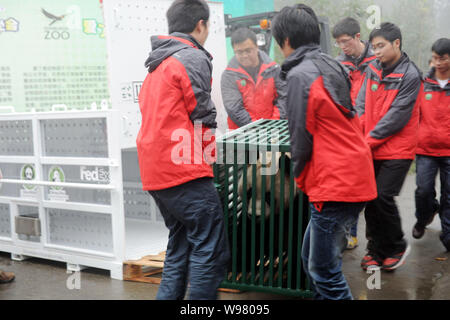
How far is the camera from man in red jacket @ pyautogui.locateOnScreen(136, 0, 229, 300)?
2564 mm

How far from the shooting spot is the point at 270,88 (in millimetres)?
5000

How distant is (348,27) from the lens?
14.1 feet

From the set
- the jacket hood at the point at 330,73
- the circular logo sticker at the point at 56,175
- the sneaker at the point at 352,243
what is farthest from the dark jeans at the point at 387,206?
the circular logo sticker at the point at 56,175

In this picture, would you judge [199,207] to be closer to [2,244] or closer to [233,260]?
[233,260]

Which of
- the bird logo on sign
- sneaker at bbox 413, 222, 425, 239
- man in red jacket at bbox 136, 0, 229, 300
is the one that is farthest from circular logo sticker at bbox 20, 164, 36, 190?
sneaker at bbox 413, 222, 425, 239

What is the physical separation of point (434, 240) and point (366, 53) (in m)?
2.07

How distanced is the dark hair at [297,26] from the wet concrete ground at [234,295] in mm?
1911

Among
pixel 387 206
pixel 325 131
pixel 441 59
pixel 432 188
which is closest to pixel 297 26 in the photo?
pixel 325 131

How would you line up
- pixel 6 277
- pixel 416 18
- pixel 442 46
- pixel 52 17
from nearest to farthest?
1. pixel 6 277
2. pixel 442 46
3. pixel 52 17
4. pixel 416 18

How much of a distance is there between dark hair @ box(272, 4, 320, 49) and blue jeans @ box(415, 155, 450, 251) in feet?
8.49

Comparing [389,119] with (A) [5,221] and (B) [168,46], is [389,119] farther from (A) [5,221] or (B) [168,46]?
(A) [5,221]

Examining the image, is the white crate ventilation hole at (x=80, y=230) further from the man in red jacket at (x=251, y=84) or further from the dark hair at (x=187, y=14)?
the dark hair at (x=187, y=14)

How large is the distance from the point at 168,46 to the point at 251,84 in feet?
8.12

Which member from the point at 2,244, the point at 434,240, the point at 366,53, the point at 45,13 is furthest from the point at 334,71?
the point at 45,13
